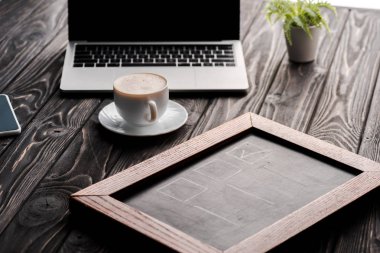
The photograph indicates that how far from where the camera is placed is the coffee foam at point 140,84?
1365mm

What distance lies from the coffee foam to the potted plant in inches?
16.5

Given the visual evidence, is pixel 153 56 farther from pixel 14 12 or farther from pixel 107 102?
pixel 14 12

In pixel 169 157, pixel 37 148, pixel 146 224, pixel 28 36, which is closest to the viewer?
pixel 146 224

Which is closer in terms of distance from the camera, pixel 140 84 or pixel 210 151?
pixel 210 151

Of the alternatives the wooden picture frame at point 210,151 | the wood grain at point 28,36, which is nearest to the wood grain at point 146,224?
the wooden picture frame at point 210,151

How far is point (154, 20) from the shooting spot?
5.70ft

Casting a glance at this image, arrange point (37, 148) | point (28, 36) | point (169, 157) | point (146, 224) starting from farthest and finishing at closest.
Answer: point (28, 36) → point (37, 148) → point (169, 157) → point (146, 224)

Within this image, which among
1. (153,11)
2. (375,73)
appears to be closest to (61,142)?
(153,11)

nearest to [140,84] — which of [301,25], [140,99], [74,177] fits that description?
[140,99]

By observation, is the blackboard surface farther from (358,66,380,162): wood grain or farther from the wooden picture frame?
(358,66,380,162): wood grain

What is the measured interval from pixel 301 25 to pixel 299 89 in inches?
6.6

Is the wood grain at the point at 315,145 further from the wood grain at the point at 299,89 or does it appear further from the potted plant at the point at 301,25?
the potted plant at the point at 301,25

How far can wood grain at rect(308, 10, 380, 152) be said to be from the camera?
1.40 m

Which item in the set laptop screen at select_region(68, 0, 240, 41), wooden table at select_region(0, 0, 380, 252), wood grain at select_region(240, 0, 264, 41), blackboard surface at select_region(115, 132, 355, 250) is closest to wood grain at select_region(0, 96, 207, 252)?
wooden table at select_region(0, 0, 380, 252)
